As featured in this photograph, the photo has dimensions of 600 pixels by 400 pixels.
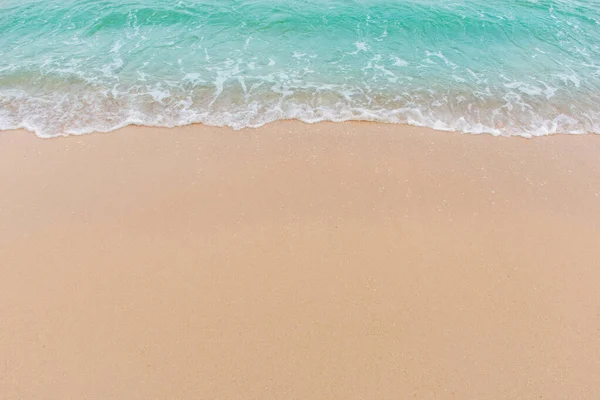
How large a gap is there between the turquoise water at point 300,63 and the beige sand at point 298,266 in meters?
1.33

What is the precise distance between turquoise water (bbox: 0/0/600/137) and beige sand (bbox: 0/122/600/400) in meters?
1.33

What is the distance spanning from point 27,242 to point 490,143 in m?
12.6

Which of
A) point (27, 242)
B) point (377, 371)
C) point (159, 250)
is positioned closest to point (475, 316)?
point (377, 371)

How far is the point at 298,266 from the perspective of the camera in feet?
23.5

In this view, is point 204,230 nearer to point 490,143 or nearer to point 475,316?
point 475,316

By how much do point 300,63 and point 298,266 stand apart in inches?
386

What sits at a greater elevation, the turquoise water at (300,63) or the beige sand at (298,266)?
the turquoise water at (300,63)

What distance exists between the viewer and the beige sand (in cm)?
579

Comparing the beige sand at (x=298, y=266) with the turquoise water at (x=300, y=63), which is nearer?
the beige sand at (x=298, y=266)

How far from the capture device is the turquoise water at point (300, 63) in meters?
11.2

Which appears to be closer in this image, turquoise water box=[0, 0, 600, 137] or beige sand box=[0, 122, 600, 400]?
beige sand box=[0, 122, 600, 400]

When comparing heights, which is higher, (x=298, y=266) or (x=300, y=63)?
(x=300, y=63)

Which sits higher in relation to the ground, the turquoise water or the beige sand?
the turquoise water

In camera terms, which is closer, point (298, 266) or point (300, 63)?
point (298, 266)
